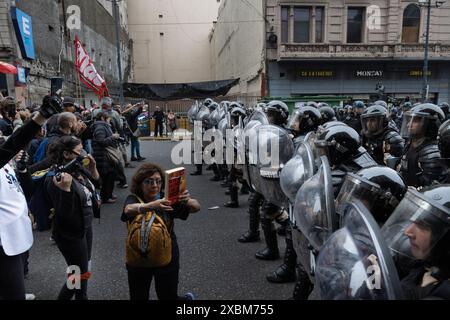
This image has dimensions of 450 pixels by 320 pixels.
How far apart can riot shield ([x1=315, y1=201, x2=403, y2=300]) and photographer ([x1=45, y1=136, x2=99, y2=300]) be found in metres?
2.07

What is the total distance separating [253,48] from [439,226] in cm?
2341

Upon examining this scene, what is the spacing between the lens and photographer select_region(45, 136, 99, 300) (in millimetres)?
2801

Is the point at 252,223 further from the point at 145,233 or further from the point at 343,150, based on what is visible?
the point at 145,233

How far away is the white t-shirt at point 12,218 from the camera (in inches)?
85.9

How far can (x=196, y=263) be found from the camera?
421cm

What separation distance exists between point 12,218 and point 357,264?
203cm

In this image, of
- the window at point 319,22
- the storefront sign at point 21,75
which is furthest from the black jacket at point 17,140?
the window at point 319,22

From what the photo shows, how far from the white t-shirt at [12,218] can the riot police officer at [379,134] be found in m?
4.48

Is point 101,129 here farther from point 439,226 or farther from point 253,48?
point 253,48

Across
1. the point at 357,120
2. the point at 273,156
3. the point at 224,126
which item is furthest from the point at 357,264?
the point at 357,120
